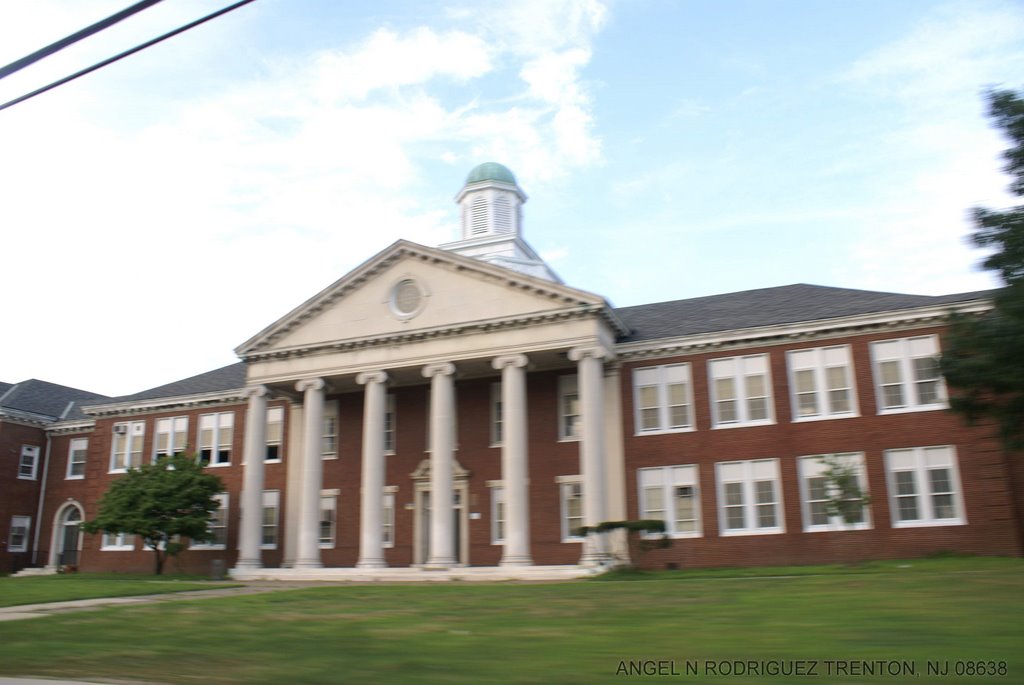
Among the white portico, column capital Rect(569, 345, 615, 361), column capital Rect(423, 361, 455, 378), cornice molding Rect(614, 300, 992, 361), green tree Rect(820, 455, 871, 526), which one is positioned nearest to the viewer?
green tree Rect(820, 455, 871, 526)

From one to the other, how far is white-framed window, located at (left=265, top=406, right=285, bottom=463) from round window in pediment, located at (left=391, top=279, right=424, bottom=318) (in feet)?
29.8

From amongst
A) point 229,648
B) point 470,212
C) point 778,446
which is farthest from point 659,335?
point 229,648

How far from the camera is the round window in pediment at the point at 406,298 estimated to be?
34750 millimetres

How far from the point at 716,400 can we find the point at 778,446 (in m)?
2.79

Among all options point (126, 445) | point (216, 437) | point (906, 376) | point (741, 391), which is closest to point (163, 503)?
point (216, 437)

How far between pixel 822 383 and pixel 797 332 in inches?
79.6

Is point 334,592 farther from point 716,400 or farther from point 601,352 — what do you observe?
point 716,400

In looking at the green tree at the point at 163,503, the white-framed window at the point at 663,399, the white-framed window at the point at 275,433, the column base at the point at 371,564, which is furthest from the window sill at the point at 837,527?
the green tree at the point at 163,503

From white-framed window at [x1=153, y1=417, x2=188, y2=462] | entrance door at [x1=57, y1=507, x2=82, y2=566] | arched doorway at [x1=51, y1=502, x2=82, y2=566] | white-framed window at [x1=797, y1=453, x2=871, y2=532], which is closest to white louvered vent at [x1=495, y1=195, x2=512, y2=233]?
white-framed window at [x1=153, y1=417, x2=188, y2=462]

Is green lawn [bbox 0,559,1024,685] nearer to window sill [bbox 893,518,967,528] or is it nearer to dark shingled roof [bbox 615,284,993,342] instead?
window sill [bbox 893,518,967,528]

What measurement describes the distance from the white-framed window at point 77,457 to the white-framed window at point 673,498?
105ft

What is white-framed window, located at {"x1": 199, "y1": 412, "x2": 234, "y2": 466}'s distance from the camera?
136 ft

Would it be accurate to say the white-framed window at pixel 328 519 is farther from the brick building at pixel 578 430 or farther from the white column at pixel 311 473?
the white column at pixel 311 473

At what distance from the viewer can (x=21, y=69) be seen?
9.52 m
